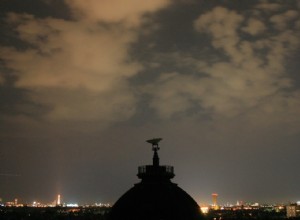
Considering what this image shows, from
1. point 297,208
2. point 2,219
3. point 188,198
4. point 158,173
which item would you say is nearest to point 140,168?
point 158,173

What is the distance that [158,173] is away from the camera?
27875 mm

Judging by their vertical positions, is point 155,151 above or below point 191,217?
above

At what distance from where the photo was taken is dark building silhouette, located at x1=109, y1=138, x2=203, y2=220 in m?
26.2

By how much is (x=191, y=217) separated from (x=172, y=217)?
4.71 ft

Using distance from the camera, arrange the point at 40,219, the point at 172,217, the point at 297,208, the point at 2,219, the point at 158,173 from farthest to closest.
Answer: the point at 297,208 < the point at 40,219 < the point at 2,219 < the point at 158,173 < the point at 172,217

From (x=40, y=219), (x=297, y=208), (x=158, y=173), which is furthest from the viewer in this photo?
(x=297, y=208)

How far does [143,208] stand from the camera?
2636cm

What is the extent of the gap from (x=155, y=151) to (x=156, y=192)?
120 inches

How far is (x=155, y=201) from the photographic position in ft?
86.9

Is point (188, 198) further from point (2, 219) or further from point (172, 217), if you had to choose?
point (2, 219)

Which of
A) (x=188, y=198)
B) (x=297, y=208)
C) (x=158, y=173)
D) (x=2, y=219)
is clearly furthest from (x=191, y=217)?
(x=297, y=208)

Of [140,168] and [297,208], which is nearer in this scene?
[140,168]

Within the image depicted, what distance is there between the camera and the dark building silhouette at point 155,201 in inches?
1031

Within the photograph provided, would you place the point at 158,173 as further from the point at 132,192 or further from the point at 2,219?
the point at 2,219
